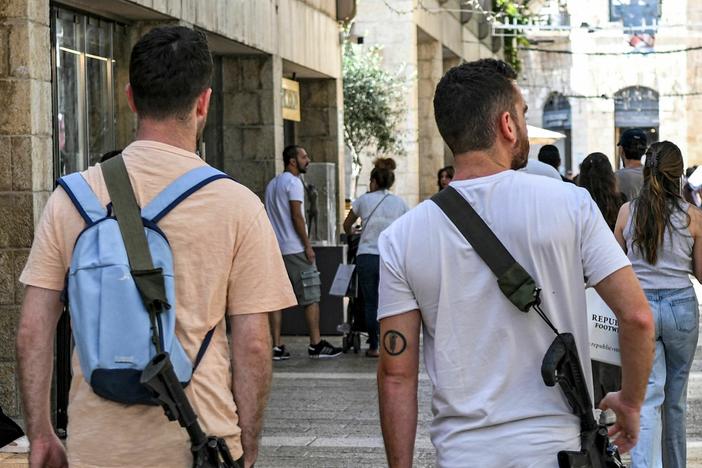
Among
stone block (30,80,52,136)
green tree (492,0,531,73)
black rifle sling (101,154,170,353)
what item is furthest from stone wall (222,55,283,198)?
green tree (492,0,531,73)

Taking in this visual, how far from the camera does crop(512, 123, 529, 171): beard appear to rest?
12.0 ft

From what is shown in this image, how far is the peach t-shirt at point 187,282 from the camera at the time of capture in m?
3.27

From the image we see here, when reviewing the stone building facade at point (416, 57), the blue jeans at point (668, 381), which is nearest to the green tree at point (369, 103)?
the stone building facade at point (416, 57)

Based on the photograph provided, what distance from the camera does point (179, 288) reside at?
3.36 metres

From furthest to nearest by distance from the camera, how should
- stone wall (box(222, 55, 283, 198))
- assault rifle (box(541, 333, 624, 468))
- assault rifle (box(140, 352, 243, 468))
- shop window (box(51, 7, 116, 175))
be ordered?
stone wall (box(222, 55, 283, 198)), shop window (box(51, 7, 116, 175)), assault rifle (box(541, 333, 624, 468)), assault rifle (box(140, 352, 243, 468))

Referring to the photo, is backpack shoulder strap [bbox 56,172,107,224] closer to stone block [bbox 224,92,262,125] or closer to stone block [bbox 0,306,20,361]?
stone block [bbox 0,306,20,361]

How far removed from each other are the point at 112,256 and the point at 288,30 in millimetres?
14292

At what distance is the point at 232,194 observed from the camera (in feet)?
11.3

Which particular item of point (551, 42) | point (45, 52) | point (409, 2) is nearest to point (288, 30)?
point (45, 52)

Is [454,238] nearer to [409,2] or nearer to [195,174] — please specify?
[195,174]

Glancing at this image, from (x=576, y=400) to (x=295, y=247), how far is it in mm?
9866

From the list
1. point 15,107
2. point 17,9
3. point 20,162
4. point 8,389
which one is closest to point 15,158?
point 20,162

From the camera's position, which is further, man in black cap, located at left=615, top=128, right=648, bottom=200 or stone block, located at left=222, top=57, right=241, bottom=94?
stone block, located at left=222, top=57, right=241, bottom=94

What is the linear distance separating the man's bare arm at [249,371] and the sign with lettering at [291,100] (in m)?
14.3
